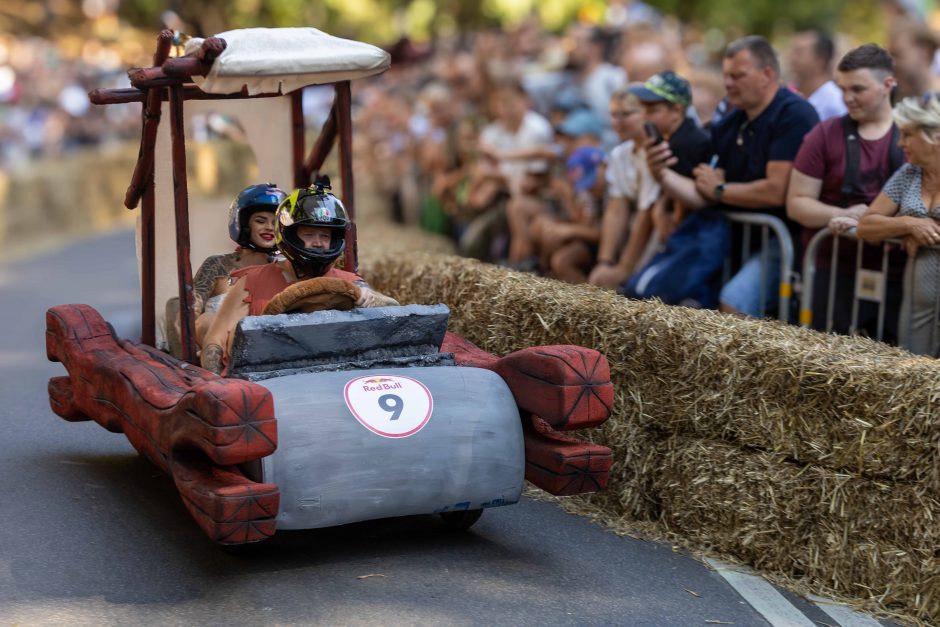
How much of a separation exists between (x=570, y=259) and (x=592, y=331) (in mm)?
3474

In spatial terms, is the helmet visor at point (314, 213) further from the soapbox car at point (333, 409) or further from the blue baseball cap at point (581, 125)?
the blue baseball cap at point (581, 125)

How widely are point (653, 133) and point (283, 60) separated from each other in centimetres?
308

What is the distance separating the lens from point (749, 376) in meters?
5.66

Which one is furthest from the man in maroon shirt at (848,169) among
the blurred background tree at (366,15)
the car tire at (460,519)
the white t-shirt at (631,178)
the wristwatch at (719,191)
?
the blurred background tree at (366,15)

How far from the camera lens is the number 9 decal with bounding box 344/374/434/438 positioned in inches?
204

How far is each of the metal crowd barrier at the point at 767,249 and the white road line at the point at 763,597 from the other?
2316 mm

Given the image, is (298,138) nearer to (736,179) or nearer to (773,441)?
(736,179)

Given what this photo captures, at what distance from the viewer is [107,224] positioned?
26.0 metres

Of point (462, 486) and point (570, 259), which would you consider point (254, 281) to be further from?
point (570, 259)

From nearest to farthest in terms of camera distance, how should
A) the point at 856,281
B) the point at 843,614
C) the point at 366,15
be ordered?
the point at 843,614
the point at 856,281
the point at 366,15

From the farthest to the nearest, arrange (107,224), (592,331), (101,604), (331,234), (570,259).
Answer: (107,224), (570,259), (592,331), (331,234), (101,604)

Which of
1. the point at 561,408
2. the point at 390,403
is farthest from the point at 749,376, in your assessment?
the point at 390,403

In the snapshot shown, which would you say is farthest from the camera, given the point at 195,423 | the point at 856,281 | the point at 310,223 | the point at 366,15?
the point at 366,15

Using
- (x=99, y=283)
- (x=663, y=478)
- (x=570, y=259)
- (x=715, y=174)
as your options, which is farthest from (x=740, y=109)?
(x=99, y=283)
